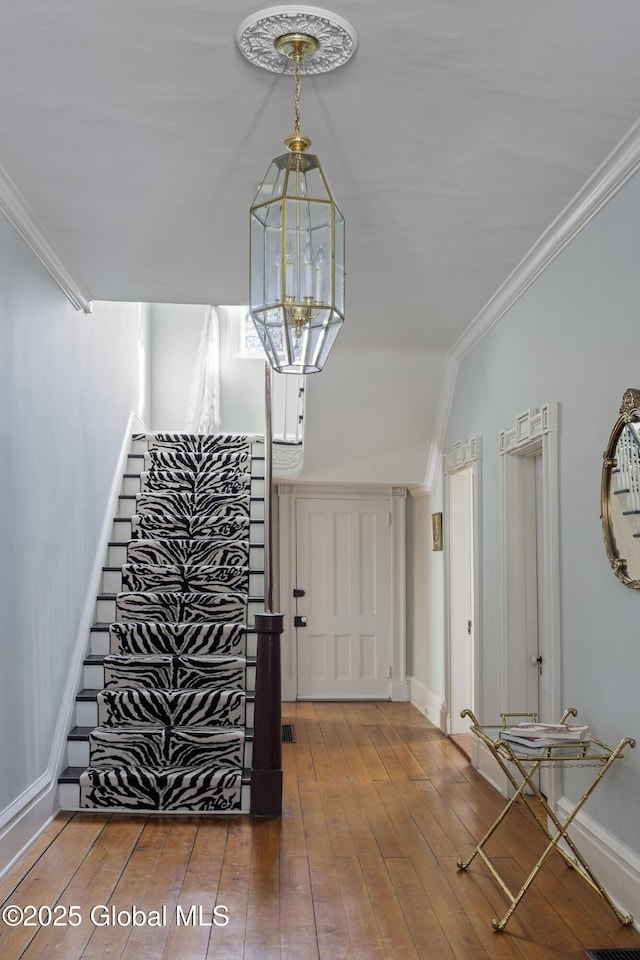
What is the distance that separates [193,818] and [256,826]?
354 mm

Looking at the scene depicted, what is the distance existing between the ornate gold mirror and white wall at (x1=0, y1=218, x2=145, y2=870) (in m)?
2.47

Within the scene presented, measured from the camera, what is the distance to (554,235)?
3.92 meters

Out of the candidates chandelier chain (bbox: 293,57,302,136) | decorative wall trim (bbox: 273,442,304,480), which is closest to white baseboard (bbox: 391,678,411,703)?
decorative wall trim (bbox: 273,442,304,480)

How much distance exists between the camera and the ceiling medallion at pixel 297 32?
2.37m

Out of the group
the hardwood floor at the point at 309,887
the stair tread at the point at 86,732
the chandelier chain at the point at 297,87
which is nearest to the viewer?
the chandelier chain at the point at 297,87

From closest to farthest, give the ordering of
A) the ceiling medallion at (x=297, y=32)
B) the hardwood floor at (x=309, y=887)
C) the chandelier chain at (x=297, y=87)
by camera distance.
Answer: the ceiling medallion at (x=297, y=32)
the chandelier chain at (x=297, y=87)
the hardwood floor at (x=309, y=887)

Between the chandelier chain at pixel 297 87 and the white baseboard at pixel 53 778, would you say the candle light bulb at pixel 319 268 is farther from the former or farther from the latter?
the white baseboard at pixel 53 778

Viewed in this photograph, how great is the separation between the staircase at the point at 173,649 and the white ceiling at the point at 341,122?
2159mm

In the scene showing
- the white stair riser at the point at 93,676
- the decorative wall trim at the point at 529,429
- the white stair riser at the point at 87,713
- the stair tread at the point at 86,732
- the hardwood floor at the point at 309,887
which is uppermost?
the decorative wall trim at the point at 529,429

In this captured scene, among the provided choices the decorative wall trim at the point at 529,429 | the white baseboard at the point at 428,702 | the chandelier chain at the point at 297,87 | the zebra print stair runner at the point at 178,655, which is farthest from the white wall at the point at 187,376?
the chandelier chain at the point at 297,87

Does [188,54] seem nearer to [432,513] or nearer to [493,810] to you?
[493,810]

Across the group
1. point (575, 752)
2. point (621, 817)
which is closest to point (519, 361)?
point (575, 752)

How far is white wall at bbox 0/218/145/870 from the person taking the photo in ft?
12.1

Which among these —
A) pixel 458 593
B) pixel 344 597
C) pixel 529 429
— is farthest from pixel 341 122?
pixel 344 597
